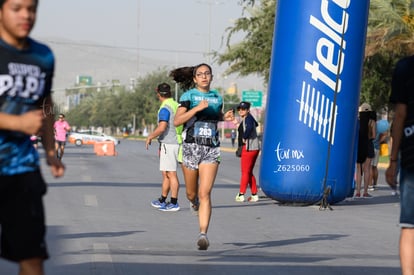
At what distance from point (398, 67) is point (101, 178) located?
19006 millimetres

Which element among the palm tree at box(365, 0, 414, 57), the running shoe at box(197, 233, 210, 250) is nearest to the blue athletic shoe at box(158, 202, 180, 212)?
the running shoe at box(197, 233, 210, 250)

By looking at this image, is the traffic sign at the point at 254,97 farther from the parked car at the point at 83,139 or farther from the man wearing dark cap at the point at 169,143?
the man wearing dark cap at the point at 169,143

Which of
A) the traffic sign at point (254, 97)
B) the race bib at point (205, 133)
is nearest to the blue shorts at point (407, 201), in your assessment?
the race bib at point (205, 133)

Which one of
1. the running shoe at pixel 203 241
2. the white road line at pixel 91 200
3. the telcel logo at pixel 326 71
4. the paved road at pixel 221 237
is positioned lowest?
the white road line at pixel 91 200

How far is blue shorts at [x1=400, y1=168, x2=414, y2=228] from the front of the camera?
23.1ft

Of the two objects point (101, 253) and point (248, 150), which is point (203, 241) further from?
point (248, 150)

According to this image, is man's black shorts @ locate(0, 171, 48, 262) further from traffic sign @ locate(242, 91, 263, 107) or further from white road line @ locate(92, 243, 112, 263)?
traffic sign @ locate(242, 91, 263, 107)

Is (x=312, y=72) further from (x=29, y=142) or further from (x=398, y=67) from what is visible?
(x=29, y=142)

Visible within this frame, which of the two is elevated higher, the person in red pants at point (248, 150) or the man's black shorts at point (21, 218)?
the man's black shorts at point (21, 218)

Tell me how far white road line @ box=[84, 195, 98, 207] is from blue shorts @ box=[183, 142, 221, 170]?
5.85 meters

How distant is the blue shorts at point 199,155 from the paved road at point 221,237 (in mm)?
831

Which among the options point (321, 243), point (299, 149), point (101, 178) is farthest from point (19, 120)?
point (101, 178)

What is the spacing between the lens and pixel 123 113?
178500mm

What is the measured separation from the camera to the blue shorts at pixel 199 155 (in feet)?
35.9
